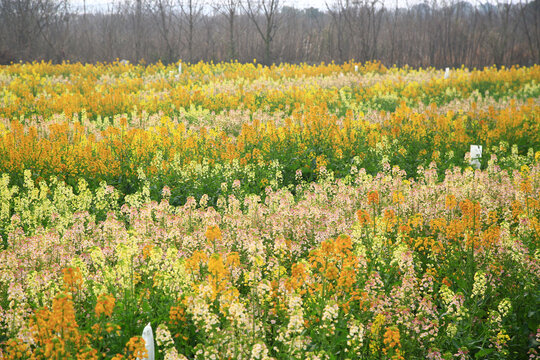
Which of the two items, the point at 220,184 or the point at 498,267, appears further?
the point at 220,184

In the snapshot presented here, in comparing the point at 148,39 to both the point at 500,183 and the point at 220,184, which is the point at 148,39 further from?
the point at 500,183

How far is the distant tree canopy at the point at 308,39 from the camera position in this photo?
24922mm

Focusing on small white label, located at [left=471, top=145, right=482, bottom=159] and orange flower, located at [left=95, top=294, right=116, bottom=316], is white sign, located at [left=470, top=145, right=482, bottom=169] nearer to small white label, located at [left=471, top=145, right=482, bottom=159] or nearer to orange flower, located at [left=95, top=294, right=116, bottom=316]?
small white label, located at [left=471, top=145, right=482, bottom=159]

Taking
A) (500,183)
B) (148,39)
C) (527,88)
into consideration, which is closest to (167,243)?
(500,183)

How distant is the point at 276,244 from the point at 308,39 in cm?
2820

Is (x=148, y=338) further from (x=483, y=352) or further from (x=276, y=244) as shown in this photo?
(x=483, y=352)

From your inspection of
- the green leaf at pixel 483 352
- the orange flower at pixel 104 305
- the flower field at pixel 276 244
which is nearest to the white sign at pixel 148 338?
the flower field at pixel 276 244

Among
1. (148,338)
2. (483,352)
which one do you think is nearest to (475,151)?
(483,352)

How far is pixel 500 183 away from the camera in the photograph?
20.5ft

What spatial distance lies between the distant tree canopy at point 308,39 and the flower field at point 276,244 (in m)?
15.4

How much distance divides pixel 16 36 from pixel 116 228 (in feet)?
95.6

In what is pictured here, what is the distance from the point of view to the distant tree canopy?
81.8 ft

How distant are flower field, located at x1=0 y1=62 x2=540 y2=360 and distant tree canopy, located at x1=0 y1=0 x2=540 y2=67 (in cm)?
1544

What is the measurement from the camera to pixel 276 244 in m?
3.77
